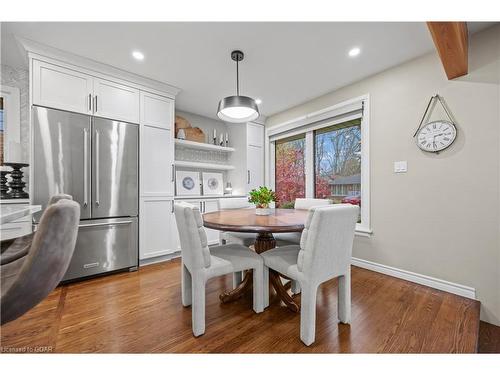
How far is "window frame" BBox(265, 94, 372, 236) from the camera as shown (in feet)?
9.20

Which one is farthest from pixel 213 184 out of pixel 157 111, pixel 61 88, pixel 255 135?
pixel 61 88

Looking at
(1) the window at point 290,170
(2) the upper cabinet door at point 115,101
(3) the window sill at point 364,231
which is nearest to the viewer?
(2) the upper cabinet door at point 115,101

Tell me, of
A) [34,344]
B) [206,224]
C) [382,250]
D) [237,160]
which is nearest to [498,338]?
[382,250]

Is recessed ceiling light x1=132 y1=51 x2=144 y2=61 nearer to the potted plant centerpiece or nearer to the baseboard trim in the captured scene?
the potted plant centerpiece

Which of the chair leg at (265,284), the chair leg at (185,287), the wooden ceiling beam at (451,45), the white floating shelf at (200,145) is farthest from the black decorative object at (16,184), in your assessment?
the wooden ceiling beam at (451,45)

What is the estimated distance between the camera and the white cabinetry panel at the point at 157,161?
2893mm

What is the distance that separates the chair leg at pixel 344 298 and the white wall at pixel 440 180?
128 centimetres

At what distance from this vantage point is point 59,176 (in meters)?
2.29

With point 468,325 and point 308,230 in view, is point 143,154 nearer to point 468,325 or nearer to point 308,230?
point 308,230

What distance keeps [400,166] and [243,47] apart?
2.12m

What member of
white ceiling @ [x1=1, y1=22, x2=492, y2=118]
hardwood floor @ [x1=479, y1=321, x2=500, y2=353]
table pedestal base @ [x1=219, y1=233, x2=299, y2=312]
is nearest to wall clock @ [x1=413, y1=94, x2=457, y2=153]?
white ceiling @ [x1=1, y1=22, x2=492, y2=118]

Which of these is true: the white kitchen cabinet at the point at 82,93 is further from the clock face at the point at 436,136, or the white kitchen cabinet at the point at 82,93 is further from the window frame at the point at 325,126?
the clock face at the point at 436,136

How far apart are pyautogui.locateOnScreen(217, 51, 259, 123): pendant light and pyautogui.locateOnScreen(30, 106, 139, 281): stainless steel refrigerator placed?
130 cm

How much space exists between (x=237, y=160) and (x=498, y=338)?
3.75m
